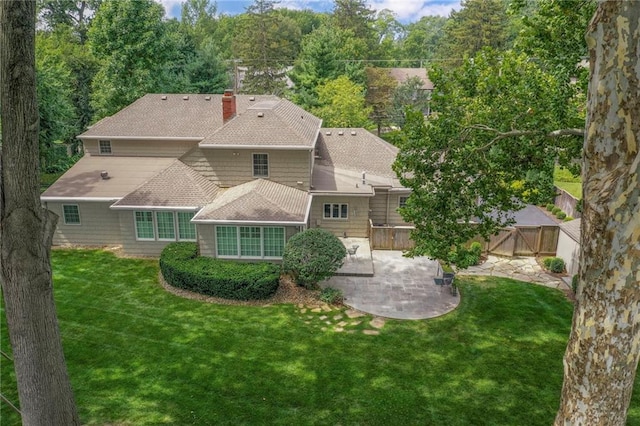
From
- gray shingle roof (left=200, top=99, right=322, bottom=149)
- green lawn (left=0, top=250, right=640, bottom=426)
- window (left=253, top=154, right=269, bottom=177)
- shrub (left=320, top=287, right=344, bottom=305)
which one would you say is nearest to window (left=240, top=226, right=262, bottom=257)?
green lawn (left=0, top=250, right=640, bottom=426)

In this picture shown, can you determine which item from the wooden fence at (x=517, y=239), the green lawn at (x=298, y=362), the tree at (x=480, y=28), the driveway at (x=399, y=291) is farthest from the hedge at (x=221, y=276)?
the tree at (x=480, y=28)

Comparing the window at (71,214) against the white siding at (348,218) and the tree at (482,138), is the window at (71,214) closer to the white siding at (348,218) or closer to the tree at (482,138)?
the white siding at (348,218)

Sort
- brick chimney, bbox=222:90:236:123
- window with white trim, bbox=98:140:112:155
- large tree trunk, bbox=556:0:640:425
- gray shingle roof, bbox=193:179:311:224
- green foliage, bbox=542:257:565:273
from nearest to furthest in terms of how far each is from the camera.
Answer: large tree trunk, bbox=556:0:640:425, gray shingle roof, bbox=193:179:311:224, green foliage, bbox=542:257:565:273, brick chimney, bbox=222:90:236:123, window with white trim, bbox=98:140:112:155

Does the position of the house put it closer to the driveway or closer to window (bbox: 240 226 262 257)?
window (bbox: 240 226 262 257)

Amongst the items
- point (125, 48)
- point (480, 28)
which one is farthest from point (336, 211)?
point (480, 28)

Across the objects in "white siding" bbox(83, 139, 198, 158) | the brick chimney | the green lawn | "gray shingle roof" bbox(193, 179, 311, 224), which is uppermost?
the brick chimney

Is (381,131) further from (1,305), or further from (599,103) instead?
(599,103)
